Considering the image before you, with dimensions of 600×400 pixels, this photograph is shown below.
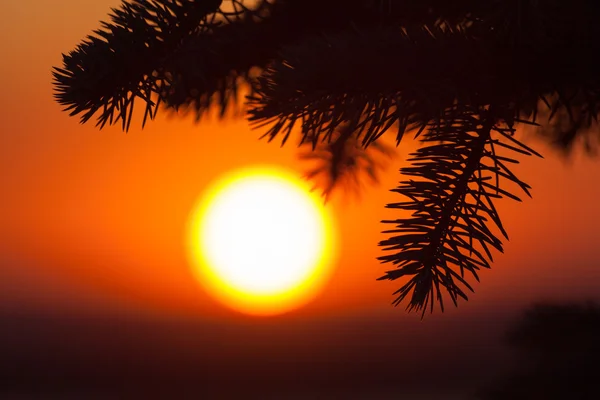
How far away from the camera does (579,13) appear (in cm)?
116

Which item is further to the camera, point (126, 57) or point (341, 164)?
point (341, 164)

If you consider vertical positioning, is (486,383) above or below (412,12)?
below

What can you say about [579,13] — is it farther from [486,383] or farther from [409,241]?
[486,383]

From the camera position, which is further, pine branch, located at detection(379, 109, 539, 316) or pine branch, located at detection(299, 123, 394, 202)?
pine branch, located at detection(299, 123, 394, 202)

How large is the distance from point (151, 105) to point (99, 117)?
3.8 inches

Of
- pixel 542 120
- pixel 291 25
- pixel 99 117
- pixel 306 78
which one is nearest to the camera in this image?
pixel 306 78

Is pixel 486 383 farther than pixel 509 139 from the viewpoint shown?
Yes

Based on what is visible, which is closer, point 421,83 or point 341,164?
point 421,83

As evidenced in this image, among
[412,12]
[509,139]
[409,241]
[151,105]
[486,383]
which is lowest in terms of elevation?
[486,383]

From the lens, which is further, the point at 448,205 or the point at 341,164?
the point at 341,164

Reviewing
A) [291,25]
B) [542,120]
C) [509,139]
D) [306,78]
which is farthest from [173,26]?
[542,120]

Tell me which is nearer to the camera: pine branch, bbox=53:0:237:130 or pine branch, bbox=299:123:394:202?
pine branch, bbox=53:0:237:130

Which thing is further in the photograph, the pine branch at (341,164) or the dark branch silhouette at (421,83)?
the pine branch at (341,164)

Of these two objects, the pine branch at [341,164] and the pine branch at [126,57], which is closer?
the pine branch at [126,57]
